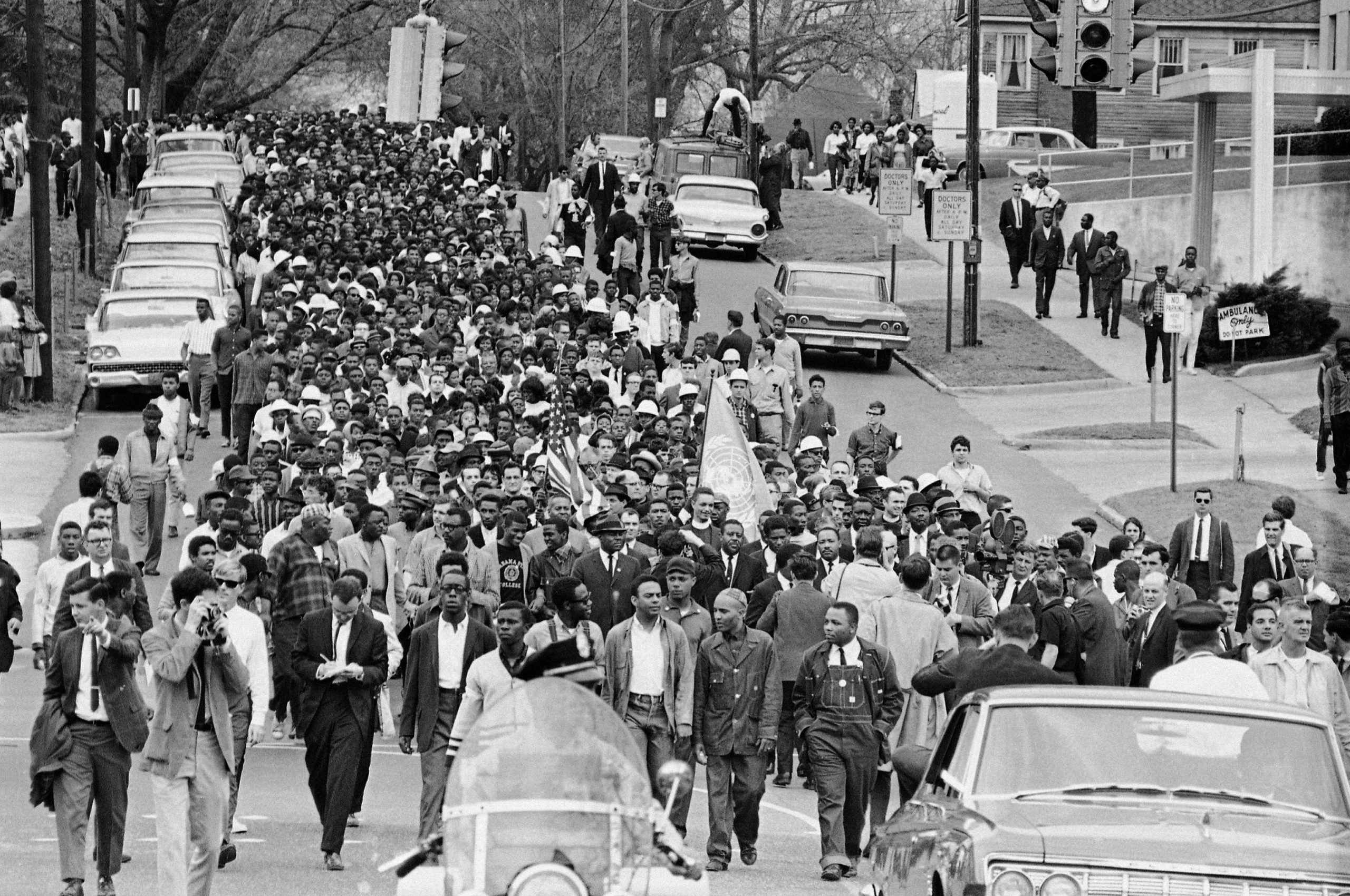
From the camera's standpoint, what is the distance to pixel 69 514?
15.1m

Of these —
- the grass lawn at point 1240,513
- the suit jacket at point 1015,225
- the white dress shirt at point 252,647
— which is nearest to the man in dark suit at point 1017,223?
the suit jacket at point 1015,225

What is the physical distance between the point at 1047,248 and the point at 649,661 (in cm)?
2534

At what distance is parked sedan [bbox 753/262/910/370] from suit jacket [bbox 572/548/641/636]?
1704 cm

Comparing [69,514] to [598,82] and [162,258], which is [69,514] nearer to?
[162,258]

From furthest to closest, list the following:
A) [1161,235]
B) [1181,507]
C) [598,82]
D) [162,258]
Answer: [598,82] < [1161,235] < [162,258] < [1181,507]

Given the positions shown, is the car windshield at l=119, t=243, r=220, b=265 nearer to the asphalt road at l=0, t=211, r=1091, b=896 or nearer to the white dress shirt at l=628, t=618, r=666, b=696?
the asphalt road at l=0, t=211, r=1091, b=896

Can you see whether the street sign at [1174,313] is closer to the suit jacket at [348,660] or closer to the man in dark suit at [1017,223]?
the suit jacket at [348,660]

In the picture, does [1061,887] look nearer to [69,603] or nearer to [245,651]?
[245,651]

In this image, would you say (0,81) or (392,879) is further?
(0,81)

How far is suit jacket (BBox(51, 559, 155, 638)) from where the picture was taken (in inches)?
471

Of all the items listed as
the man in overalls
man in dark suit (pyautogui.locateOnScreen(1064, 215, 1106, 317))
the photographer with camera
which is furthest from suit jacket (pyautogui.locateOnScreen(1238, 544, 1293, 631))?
man in dark suit (pyautogui.locateOnScreen(1064, 215, 1106, 317))

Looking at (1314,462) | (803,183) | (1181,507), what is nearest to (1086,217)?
(1314,462)

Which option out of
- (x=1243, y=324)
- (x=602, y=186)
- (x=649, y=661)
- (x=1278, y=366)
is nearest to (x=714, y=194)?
(x=602, y=186)

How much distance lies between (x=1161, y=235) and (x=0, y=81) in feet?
123
